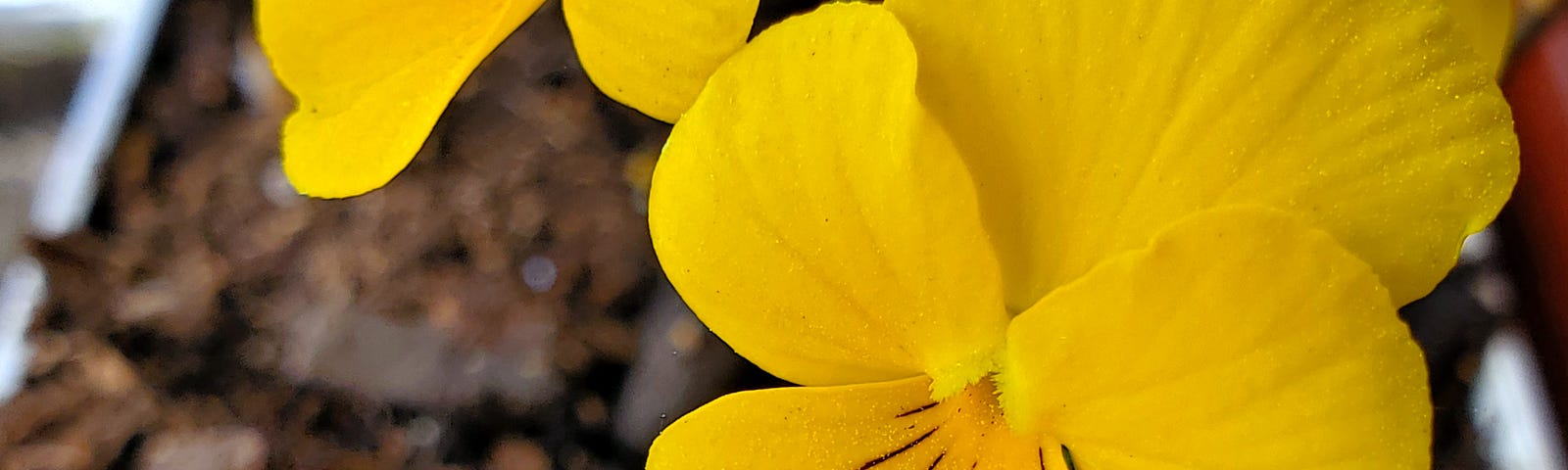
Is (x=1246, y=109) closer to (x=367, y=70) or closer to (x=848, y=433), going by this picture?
(x=848, y=433)

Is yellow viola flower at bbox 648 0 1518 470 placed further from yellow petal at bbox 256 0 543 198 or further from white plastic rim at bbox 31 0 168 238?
white plastic rim at bbox 31 0 168 238

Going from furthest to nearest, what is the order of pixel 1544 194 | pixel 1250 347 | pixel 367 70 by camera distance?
pixel 1544 194, pixel 367 70, pixel 1250 347

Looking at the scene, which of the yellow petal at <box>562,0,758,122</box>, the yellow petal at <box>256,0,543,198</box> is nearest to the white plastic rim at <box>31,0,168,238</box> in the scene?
the yellow petal at <box>256,0,543,198</box>

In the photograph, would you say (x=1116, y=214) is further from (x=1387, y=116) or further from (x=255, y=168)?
(x=255, y=168)

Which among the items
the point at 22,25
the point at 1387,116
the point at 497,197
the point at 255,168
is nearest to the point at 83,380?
the point at 255,168

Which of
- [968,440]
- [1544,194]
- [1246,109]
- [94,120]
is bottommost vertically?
[94,120]

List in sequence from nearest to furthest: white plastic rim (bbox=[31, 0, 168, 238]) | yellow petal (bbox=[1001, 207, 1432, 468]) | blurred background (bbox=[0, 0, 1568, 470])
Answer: yellow petal (bbox=[1001, 207, 1432, 468]) < blurred background (bbox=[0, 0, 1568, 470]) < white plastic rim (bbox=[31, 0, 168, 238])

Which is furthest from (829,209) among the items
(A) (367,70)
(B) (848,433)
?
(A) (367,70)
